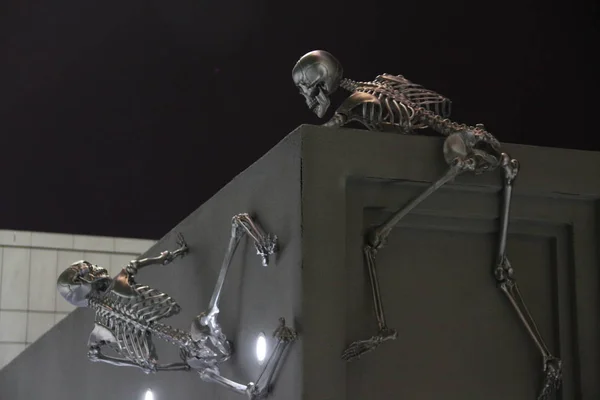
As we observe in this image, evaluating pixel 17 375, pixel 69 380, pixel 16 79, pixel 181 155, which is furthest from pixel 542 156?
pixel 16 79

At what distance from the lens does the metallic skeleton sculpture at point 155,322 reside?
1.28 metres

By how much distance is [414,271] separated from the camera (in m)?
1.30

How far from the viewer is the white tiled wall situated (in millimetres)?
3309

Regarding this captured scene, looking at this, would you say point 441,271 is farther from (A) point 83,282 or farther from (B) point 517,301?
(A) point 83,282

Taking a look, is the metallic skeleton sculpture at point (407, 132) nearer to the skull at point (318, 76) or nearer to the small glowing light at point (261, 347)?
the skull at point (318, 76)

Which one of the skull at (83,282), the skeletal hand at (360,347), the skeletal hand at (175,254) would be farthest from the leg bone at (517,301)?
the skull at (83,282)

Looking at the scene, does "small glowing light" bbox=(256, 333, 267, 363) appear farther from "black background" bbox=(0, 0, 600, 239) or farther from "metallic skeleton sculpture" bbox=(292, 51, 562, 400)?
"black background" bbox=(0, 0, 600, 239)

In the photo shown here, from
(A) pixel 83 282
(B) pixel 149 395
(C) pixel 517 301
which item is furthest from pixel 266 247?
(B) pixel 149 395

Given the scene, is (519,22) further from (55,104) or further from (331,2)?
(55,104)

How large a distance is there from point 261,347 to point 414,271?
227 millimetres

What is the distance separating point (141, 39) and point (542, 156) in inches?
91.1

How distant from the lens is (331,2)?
141 inches

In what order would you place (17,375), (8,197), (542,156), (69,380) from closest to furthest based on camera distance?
(542,156)
(69,380)
(17,375)
(8,197)

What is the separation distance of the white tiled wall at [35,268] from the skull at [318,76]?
2.03 m
